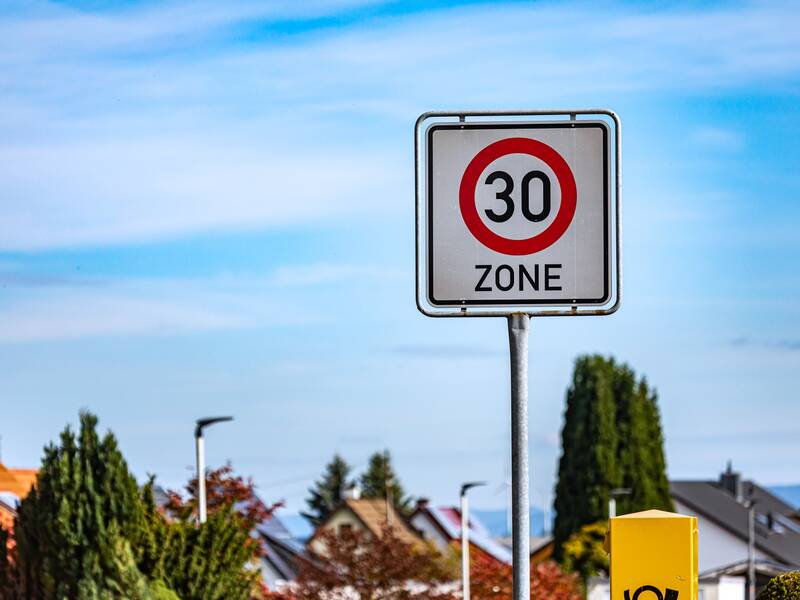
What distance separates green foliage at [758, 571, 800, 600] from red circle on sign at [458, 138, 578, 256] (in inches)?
207

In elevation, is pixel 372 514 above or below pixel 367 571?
above

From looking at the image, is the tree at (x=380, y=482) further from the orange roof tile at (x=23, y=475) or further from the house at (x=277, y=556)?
the orange roof tile at (x=23, y=475)

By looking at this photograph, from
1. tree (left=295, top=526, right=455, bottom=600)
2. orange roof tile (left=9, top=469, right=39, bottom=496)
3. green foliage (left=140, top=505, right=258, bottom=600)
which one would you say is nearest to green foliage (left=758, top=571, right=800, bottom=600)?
green foliage (left=140, top=505, right=258, bottom=600)

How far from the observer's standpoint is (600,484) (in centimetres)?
6794

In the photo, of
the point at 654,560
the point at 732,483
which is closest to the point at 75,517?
the point at 654,560

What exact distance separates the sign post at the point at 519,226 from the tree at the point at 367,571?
3479 centimetres

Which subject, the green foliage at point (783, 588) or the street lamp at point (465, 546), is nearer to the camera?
the green foliage at point (783, 588)

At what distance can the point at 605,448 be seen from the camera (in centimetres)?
6856

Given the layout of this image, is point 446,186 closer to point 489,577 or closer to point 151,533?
point 151,533

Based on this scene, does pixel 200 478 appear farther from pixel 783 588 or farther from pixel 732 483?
pixel 732 483

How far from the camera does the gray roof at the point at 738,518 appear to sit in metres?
79.4

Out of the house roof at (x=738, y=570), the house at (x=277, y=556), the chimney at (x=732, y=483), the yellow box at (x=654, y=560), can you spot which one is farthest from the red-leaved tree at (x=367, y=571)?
the chimney at (x=732, y=483)

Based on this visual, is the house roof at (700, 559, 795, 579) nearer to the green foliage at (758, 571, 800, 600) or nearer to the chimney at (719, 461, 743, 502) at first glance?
the chimney at (719, 461, 743, 502)

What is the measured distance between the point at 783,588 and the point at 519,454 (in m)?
5.19
